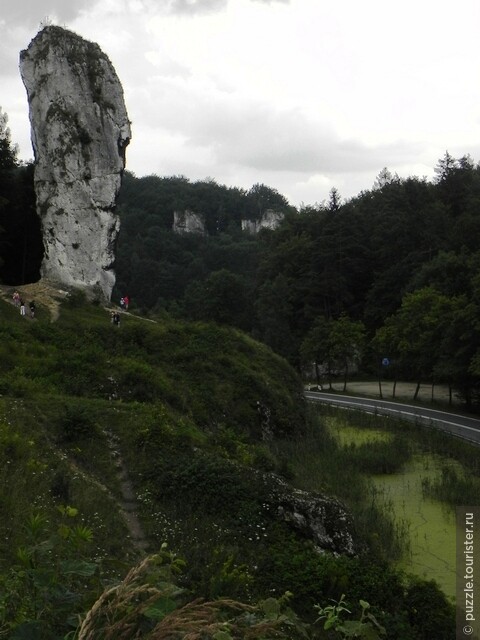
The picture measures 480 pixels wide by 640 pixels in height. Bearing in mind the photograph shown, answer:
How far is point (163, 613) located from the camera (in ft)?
9.08

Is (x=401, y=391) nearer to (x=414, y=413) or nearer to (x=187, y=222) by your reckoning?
(x=414, y=413)

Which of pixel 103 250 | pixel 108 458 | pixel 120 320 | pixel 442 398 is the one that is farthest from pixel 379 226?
pixel 108 458

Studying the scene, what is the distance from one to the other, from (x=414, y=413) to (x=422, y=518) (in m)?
16.6

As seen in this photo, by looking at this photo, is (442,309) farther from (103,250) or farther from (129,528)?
(129,528)

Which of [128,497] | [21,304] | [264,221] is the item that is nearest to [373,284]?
[21,304]

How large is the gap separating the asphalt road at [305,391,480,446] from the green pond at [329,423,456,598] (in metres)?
5.28

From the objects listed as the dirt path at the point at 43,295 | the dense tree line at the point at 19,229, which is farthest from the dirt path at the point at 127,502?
the dense tree line at the point at 19,229

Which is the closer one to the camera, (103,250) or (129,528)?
(129,528)

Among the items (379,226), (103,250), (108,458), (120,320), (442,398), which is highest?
(379,226)

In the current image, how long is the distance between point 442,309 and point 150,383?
2100cm

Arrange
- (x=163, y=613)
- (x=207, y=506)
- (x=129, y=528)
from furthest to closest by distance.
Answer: (x=207, y=506), (x=129, y=528), (x=163, y=613)

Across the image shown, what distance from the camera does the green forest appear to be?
11.0 feet

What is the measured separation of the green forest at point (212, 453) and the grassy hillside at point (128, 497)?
0.04m

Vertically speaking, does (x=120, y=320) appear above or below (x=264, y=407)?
above
